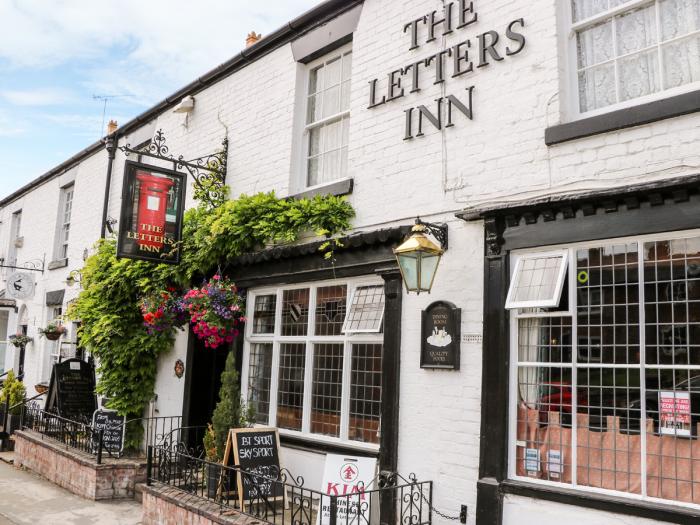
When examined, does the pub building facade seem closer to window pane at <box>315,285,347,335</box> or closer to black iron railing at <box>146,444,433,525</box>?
window pane at <box>315,285,347,335</box>

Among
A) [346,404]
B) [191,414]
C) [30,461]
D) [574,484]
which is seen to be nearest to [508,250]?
[574,484]

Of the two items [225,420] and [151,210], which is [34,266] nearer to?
[151,210]

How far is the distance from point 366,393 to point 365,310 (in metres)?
0.92

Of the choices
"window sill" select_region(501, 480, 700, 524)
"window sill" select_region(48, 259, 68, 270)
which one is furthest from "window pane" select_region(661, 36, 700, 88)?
"window sill" select_region(48, 259, 68, 270)

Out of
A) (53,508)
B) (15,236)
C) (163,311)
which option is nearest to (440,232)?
(163,311)

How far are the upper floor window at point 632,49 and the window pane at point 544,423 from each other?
7.95ft

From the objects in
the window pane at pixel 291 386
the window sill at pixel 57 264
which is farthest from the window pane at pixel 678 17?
the window sill at pixel 57 264

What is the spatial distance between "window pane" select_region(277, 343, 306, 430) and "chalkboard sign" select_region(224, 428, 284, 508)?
0.45m

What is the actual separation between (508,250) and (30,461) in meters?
9.21

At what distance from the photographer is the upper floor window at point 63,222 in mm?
15203

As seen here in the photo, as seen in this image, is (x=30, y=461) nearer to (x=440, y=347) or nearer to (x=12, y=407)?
(x=12, y=407)

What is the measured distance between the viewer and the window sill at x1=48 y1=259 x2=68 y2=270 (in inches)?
569

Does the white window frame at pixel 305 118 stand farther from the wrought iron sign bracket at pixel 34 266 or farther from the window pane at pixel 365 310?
the wrought iron sign bracket at pixel 34 266

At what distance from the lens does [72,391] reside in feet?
38.3
